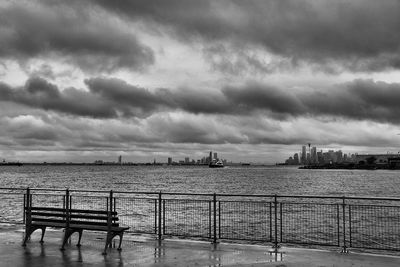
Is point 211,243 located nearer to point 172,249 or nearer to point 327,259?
point 172,249

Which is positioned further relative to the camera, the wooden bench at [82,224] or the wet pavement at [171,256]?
the wooden bench at [82,224]

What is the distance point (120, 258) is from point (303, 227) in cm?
1742

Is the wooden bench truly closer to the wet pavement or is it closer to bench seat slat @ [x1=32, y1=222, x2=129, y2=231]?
bench seat slat @ [x1=32, y1=222, x2=129, y2=231]

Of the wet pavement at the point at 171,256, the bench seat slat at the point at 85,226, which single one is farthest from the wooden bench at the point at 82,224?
the wet pavement at the point at 171,256

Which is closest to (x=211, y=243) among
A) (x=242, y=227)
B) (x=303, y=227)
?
(x=242, y=227)

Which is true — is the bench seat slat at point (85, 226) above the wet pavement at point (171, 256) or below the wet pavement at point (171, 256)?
above

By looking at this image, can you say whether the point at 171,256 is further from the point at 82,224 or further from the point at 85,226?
the point at 82,224

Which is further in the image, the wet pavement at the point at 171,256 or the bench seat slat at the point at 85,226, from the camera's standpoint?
the bench seat slat at the point at 85,226

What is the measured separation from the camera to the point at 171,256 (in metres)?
11.2

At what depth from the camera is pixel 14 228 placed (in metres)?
15.4

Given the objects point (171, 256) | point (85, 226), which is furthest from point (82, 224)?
point (171, 256)

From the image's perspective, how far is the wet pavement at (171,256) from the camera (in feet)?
34.5

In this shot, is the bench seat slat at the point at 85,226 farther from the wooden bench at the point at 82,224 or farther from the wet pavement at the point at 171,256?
the wet pavement at the point at 171,256

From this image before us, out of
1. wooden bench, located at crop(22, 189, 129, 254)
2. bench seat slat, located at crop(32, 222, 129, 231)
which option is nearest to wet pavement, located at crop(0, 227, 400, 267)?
wooden bench, located at crop(22, 189, 129, 254)
